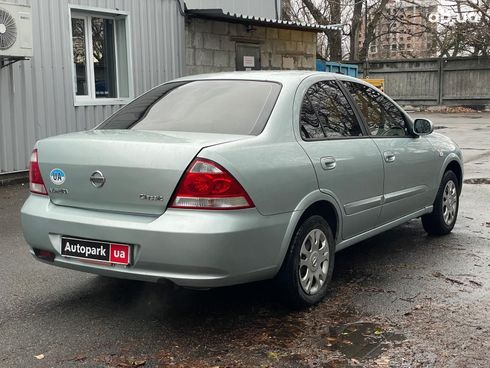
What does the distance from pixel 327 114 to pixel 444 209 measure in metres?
2.23

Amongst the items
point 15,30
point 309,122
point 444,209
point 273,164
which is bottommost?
point 444,209

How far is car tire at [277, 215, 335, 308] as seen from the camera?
3.82 m

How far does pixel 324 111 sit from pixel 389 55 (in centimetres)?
3476

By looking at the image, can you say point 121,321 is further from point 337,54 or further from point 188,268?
point 337,54

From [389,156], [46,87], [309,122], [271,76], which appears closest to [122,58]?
[46,87]

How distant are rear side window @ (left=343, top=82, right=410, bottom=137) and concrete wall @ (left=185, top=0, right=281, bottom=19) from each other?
726cm

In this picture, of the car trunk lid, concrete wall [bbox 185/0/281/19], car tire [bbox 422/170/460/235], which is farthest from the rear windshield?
concrete wall [bbox 185/0/281/19]

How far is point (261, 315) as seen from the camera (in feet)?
13.1

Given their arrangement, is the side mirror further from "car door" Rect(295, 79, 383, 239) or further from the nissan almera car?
"car door" Rect(295, 79, 383, 239)

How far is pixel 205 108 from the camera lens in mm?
4230

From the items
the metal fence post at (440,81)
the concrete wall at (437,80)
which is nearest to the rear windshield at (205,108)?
the concrete wall at (437,80)

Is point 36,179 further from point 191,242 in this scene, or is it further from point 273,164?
point 273,164

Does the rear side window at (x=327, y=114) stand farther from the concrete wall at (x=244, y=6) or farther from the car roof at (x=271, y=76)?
the concrete wall at (x=244, y=6)

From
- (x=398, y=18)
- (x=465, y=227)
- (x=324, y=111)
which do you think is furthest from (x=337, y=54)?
(x=324, y=111)
